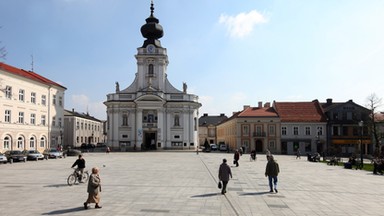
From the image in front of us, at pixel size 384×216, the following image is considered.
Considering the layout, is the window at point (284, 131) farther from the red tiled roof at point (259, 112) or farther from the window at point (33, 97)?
the window at point (33, 97)

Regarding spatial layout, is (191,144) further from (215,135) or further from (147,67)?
(215,135)

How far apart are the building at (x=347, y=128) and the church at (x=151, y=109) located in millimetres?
25338

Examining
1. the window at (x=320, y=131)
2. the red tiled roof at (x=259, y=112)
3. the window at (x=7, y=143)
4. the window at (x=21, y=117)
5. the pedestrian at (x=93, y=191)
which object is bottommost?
the pedestrian at (x=93, y=191)

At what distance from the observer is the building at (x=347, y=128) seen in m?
59.7

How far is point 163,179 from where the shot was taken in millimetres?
19234

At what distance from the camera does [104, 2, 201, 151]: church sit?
64188 millimetres

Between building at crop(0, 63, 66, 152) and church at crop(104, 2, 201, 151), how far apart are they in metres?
Answer: 12.1

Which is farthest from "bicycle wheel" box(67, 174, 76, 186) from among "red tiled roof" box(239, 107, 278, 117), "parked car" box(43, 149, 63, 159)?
"red tiled roof" box(239, 107, 278, 117)

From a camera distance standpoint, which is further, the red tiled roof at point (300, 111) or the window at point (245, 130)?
the window at point (245, 130)

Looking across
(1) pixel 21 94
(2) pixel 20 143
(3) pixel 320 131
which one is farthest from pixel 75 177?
(3) pixel 320 131

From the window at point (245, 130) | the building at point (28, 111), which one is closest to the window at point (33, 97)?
the building at point (28, 111)

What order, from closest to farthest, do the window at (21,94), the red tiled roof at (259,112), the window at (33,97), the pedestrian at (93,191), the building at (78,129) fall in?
the pedestrian at (93,191), the window at (21,94), the window at (33,97), the red tiled roof at (259,112), the building at (78,129)

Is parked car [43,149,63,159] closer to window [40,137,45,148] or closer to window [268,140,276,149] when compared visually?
window [40,137,45,148]

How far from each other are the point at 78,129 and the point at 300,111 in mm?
47322
